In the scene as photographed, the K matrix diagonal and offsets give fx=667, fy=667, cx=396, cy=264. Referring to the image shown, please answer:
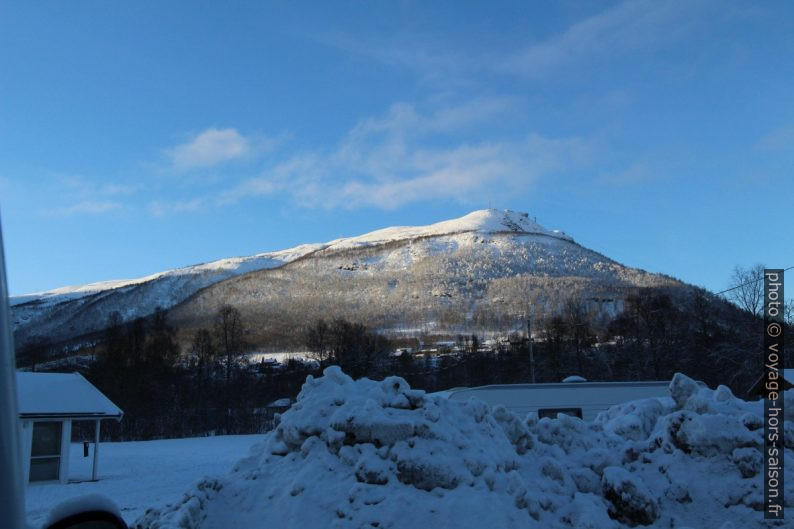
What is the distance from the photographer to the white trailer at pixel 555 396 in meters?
19.9

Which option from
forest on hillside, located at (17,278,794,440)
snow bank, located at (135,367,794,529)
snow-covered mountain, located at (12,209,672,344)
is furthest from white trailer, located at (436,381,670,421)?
snow-covered mountain, located at (12,209,672,344)

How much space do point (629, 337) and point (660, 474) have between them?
54325 millimetres

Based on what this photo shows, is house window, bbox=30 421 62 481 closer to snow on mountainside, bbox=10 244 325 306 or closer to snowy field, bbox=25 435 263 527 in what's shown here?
snowy field, bbox=25 435 263 527

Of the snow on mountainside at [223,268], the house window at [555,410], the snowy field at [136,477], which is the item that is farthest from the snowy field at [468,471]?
the snow on mountainside at [223,268]

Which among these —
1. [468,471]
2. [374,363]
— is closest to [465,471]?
[468,471]

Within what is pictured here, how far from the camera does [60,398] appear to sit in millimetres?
22125

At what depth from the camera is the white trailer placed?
19.9 m

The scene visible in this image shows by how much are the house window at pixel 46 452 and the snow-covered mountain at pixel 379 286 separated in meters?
82.3

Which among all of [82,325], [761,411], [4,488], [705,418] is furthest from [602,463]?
[82,325]

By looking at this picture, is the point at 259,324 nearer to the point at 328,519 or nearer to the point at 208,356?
the point at 208,356

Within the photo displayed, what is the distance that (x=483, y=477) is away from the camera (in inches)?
291

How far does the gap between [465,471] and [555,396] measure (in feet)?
45.6

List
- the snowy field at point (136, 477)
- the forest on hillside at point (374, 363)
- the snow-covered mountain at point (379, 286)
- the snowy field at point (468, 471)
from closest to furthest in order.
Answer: the snowy field at point (468, 471), the snowy field at point (136, 477), the forest on hillside at point (374, 363), the snow-covered mountain at point (379, 286)

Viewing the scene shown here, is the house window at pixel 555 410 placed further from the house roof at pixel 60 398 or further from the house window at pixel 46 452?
the house window at pixel 46 452
